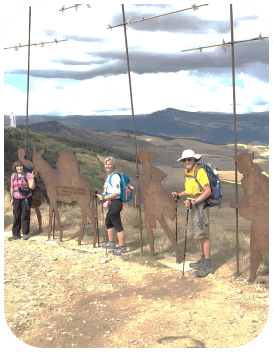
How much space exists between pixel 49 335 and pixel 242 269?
3261 mm

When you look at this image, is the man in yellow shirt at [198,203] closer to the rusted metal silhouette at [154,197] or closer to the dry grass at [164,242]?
the dry grass at [164,242]

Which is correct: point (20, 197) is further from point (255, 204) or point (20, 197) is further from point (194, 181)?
point (255, 204)

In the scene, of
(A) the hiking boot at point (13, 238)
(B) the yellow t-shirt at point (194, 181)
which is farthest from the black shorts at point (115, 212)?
(A) the hiking boot at point (13, 238)

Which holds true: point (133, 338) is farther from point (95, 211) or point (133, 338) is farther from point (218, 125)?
point (218, 125)

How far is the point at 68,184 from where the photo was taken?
8.26m

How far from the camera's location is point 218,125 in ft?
294

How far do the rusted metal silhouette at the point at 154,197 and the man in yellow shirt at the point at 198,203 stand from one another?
61cm

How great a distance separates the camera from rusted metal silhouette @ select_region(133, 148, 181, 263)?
6918 millimetres

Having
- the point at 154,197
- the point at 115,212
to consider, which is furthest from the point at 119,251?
the point at 154,197

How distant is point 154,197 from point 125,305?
2194 millimetres

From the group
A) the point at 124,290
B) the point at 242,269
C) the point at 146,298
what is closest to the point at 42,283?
the point at 124,290

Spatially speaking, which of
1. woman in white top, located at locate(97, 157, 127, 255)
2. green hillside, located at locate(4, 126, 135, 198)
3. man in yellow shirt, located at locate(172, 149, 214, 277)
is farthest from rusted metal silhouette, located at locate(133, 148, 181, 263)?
green hillside, located at locate(4, 126, 135, 198)

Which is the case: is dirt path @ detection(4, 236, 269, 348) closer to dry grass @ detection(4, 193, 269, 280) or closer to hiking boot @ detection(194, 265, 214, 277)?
hiking boot @ detection(194, 265, 214, 277)

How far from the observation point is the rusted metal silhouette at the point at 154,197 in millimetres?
6918
